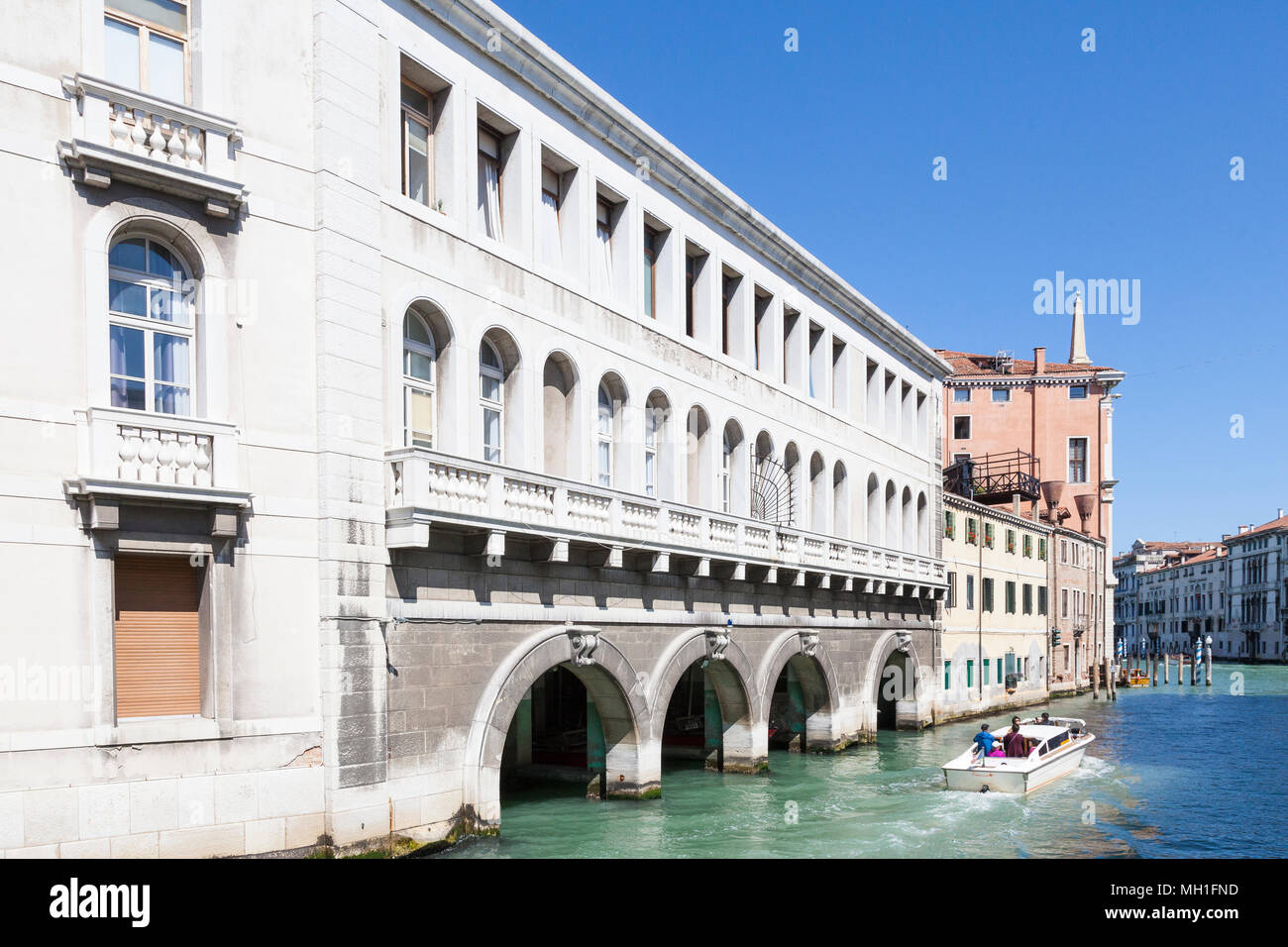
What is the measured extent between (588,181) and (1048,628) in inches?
1684

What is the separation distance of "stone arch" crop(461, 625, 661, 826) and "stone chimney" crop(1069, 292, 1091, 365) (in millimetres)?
59290

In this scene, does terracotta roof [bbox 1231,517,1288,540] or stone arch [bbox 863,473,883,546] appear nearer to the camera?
stone arch [bbox 863,473,883,546]

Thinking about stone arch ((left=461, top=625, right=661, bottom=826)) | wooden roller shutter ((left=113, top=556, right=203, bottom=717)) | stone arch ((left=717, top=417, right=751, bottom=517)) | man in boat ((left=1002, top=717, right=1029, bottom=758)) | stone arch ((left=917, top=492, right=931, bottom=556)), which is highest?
stone arch ((left=717, top=417, right=751, bottom=517))

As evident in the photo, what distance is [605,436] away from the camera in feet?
74.2

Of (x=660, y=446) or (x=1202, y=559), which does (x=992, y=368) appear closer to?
(x=660, y=446)

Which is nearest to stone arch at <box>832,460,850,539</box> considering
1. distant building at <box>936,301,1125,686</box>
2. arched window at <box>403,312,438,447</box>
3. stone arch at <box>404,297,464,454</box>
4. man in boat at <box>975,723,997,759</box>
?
man in boat at <box>975,723,997,759</box>

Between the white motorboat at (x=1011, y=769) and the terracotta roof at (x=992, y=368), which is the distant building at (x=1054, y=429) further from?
the white motorboat at (x=1011, y=769)

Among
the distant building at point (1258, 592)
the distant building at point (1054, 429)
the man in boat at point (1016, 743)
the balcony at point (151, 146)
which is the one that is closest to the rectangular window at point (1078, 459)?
the distant building at point (1054, 429)

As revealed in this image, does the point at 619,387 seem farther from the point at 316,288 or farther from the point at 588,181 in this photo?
the point at 316,288

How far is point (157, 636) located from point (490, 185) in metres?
9.58

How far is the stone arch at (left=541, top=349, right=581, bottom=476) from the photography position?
21016mm

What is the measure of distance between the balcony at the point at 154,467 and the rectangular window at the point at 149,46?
3.81 meters

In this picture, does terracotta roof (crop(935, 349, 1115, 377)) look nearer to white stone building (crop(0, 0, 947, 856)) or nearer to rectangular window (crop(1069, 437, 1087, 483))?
rectangular window (crop(1069, 437, 1087, 483))
